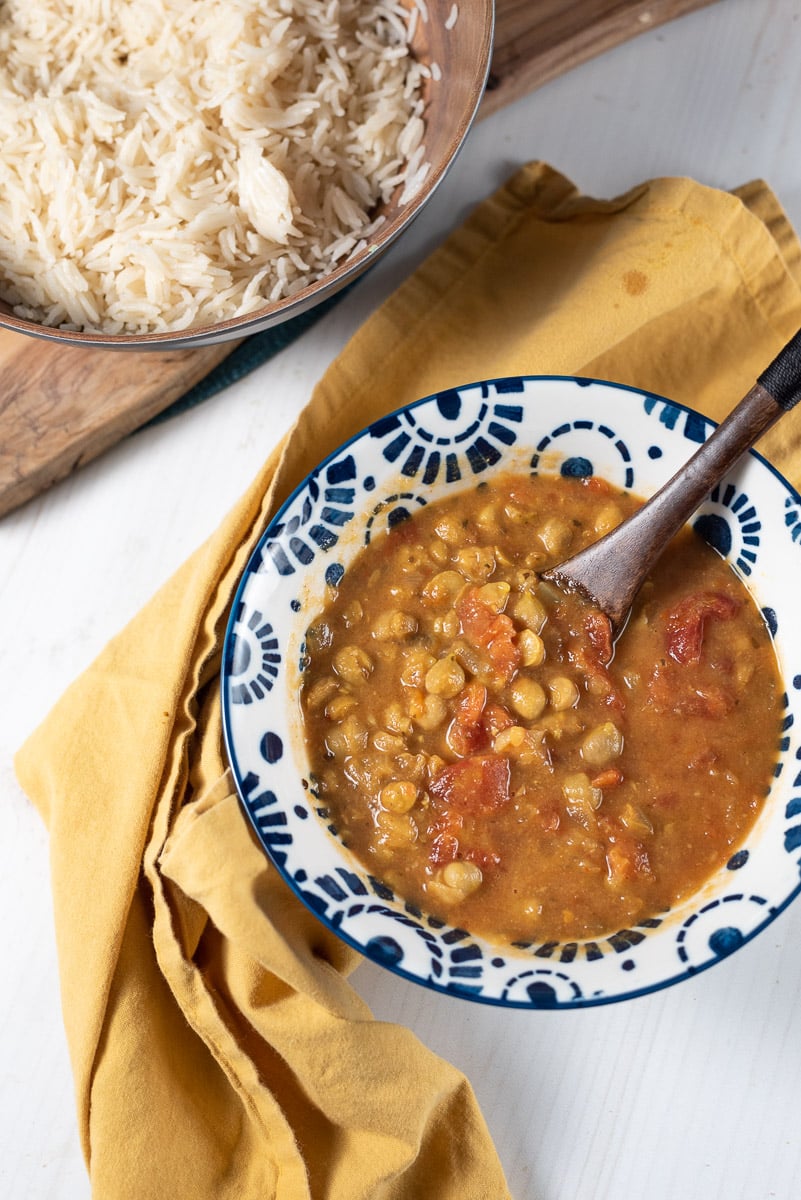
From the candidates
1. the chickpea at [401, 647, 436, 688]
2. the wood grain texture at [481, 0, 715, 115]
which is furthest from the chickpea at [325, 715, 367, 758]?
the wood grain texture at [481, 0, 715, 115]

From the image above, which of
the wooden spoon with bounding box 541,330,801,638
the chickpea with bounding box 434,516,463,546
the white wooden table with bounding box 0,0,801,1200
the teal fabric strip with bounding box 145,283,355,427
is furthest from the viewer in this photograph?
the teal fabric strip with bounding box 145,283,355,427

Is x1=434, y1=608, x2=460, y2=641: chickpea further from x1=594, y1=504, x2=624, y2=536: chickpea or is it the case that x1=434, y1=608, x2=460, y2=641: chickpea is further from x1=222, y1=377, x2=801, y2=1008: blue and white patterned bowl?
x1=594, y1=504, x2=624, y2=536: chickpea

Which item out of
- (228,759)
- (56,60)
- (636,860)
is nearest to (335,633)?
(228,759)

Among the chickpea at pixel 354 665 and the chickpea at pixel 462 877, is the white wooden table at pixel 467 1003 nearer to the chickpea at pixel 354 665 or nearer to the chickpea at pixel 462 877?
the chickpea at pixel 462 877

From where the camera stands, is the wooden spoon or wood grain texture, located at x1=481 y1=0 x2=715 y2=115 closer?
the wooden spoon

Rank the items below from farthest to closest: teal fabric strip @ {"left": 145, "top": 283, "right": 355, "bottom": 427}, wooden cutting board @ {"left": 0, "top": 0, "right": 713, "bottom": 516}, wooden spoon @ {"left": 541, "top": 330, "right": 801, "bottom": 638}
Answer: teal fabric strip @ {"left": 145, "top": 283, "right": 355, "bottom": 427}
wooden cutting board @ {"left": 0, "top": 0, "right": 713, "bottom": 516}
wooden spoon @ {"left": 541, "top": 330, "right": 801, "bottom": 638}

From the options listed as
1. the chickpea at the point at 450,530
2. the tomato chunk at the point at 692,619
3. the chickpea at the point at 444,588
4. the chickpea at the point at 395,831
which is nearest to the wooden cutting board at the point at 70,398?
the chickpea at the point at 450,530
